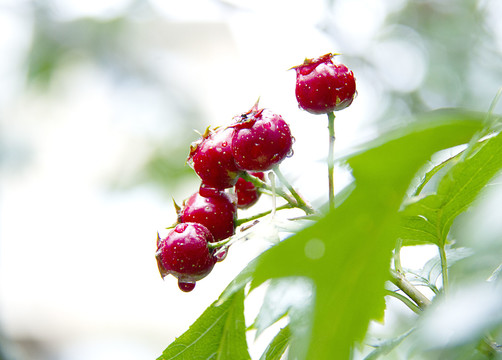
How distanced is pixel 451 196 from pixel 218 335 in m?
0.29

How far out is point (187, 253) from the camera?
66cm

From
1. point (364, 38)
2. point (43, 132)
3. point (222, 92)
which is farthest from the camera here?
point (222, 92)

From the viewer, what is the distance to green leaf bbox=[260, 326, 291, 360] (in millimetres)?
644

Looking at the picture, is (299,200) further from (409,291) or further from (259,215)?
(409,291)

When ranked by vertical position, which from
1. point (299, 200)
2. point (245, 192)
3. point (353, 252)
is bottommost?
point (353, 252)

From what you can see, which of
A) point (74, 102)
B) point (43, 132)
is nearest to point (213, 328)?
point (74, 102)

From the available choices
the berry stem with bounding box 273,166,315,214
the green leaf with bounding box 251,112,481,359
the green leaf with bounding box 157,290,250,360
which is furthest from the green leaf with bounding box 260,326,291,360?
the green leaf with bounding box 251,112,481,359

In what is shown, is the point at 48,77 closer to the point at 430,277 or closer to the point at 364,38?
the point at 364,38

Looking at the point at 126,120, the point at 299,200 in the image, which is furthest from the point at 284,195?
the point at 126,120

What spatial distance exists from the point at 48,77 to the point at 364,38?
233 centimetres

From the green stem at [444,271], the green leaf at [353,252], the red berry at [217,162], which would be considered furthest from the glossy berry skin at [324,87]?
the green leaf at [353,252]

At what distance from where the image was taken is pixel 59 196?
24.9 ft

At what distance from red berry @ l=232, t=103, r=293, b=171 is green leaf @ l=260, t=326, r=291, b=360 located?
0.18 metres

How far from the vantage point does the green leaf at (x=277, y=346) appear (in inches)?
25.4
